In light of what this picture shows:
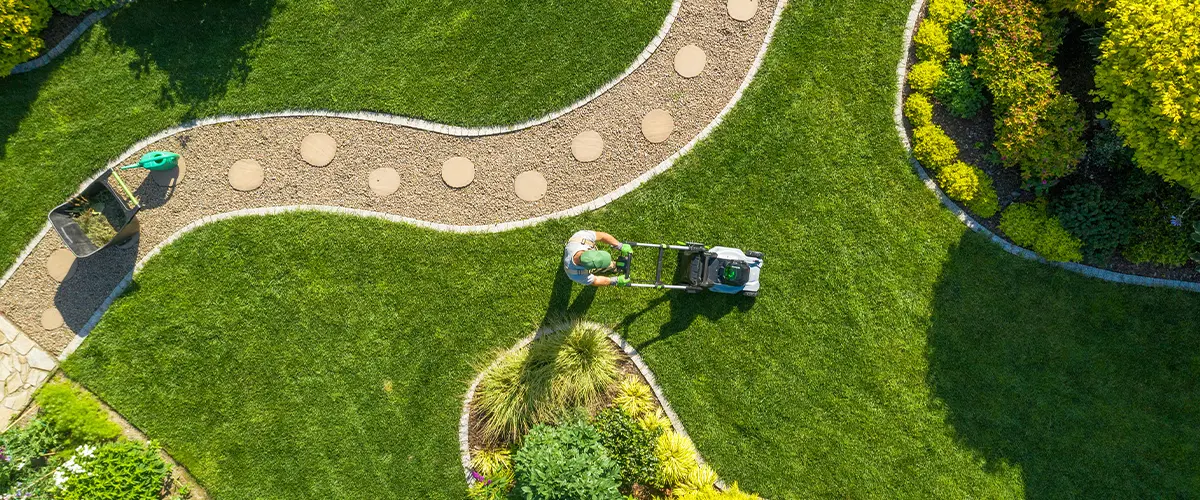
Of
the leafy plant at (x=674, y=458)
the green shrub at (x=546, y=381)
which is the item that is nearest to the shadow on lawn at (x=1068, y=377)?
the leafy plant at (x=674, y=458)

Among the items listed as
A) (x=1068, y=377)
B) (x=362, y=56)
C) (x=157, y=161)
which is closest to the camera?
(x=157, y=161)

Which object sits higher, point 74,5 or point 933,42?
point 933,42

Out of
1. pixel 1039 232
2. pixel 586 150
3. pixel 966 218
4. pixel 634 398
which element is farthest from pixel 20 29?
pixel 1039 232

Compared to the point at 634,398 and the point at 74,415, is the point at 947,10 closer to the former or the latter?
the point at 634,398

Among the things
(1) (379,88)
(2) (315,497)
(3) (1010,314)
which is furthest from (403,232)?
(3) (1010,314)

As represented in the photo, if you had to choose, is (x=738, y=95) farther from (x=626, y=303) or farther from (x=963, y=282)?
(x=963, y=282)

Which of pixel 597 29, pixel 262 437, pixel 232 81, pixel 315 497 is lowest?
pixel 315 497
